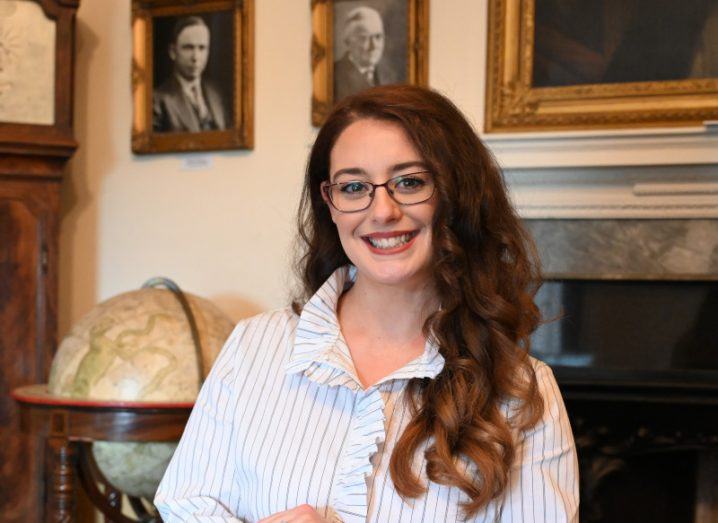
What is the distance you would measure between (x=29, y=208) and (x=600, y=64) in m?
2.64

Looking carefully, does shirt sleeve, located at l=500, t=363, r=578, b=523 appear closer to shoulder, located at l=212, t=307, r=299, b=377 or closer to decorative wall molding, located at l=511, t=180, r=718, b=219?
shoulder, located at l=212, t=307, r=299, b=377

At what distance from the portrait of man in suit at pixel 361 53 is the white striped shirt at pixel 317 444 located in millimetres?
2063

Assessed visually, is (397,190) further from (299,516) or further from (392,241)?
(299,516)

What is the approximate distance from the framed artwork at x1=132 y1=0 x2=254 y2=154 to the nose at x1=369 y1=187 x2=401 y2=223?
2440 mm

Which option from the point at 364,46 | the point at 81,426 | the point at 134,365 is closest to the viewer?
the point at 81,426

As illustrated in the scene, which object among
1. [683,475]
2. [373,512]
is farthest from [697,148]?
[373,512]

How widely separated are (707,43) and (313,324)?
7.42ft

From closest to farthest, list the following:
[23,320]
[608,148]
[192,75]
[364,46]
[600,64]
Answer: [608,148]
[600,64]
[364,46]
[23,320]
[192,75]

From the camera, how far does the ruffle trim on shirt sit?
183 cm

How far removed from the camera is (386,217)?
74.1 inches

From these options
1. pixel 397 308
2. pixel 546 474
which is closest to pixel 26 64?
pixel 397 308

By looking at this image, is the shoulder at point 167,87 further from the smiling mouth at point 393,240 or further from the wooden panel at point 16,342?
the smiling mouth at point 393,240

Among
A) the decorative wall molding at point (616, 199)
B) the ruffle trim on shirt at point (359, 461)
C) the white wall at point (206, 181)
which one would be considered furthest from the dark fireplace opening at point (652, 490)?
the ruffle trim on shirt at point (359, 461)

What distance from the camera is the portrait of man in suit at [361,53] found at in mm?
4000
